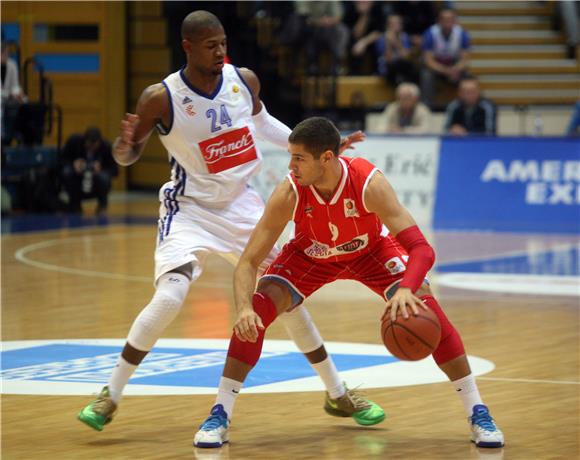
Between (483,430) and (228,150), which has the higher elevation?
(228,150)

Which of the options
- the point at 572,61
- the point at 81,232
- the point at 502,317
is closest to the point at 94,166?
the point at 81,232

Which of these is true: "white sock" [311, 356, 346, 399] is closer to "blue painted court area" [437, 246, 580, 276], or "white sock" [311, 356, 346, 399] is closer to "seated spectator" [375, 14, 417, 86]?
"blue painted court area" [437, 246, 580, 276]

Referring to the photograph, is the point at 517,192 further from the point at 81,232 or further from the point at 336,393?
the point at 336,393

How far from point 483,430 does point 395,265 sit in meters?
0.82

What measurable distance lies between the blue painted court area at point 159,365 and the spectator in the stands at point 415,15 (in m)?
14.6

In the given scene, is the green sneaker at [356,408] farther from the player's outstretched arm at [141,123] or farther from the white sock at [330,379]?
the player's outstretched arm at [141,123]

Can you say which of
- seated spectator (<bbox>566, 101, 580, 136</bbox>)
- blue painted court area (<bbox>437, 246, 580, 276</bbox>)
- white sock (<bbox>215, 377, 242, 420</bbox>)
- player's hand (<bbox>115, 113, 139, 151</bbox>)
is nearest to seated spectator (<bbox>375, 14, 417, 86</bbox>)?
seated spectator (<bbox>566, 101, 580, 136</bbox>)

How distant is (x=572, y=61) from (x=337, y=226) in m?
A: 17.8

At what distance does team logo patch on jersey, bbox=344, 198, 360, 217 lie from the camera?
5.71 meters

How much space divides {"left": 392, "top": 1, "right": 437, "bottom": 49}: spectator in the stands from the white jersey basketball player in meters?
15.6

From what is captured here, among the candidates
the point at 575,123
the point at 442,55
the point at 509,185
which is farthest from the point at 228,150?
the point at 442,55

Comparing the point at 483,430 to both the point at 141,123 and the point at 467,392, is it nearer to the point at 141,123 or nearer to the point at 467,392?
the point at 467,392

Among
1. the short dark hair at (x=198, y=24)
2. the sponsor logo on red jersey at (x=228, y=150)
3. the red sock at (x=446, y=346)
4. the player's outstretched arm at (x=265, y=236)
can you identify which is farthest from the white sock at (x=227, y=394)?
the short dark hair at (x=198, y=24)

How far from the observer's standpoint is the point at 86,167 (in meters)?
18.9
